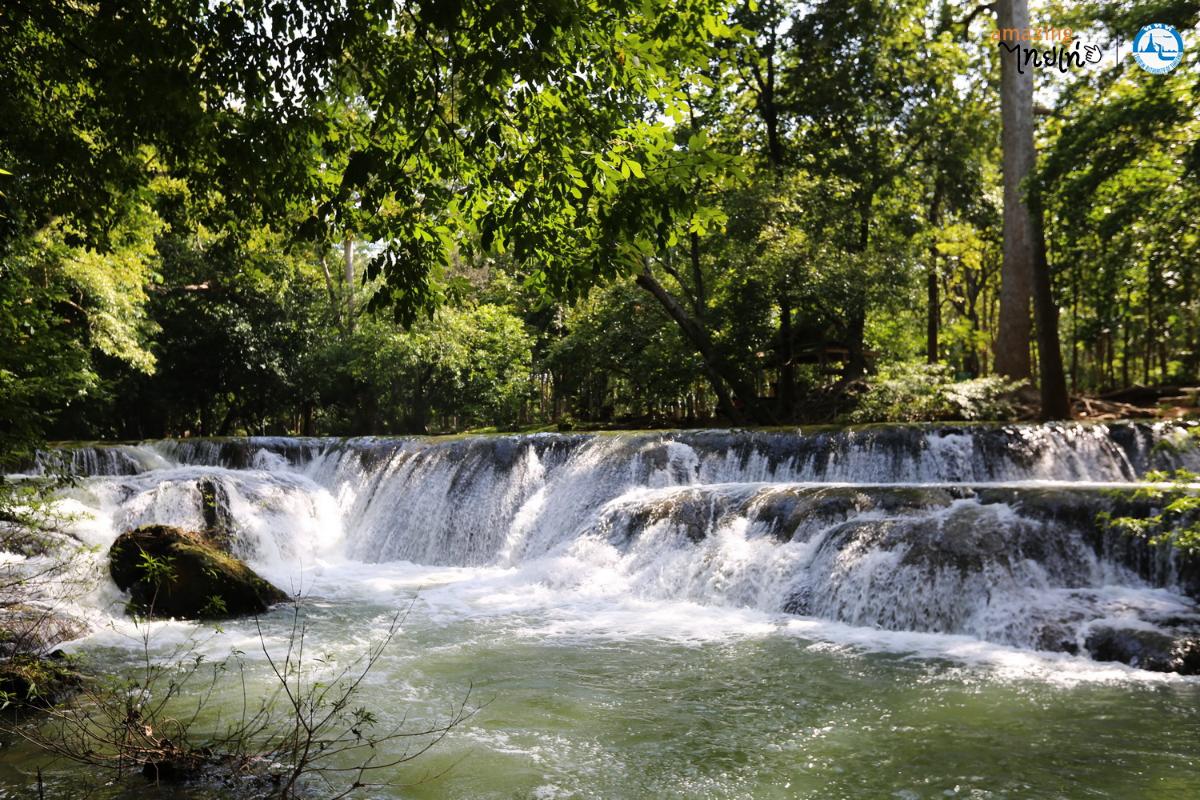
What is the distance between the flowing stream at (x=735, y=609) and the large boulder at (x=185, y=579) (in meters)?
0.30

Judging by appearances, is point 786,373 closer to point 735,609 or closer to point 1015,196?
point 1015,196

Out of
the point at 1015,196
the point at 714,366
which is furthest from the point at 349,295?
the point at 1015,196

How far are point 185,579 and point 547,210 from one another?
6881 millimetres

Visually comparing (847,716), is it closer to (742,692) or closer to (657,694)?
(742,692)

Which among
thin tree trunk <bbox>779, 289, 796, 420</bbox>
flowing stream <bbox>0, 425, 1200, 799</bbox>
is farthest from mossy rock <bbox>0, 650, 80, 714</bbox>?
thin tree trunk <bbox>779, 289, 796, 420</bbox>

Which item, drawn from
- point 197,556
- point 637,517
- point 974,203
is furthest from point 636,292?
point 197,556

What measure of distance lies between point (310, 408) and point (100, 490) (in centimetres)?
1637

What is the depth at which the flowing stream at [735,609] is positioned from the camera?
4.99 meters

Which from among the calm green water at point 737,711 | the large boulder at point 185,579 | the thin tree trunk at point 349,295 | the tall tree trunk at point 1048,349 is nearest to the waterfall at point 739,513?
the calm green water at point 737,711

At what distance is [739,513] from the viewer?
33.8ft

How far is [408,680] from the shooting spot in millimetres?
6758

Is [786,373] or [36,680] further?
[786,373]

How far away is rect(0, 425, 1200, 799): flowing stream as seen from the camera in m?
4.99

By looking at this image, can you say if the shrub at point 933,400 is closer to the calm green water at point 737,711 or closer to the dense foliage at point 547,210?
the dense foliage at point 547,210
